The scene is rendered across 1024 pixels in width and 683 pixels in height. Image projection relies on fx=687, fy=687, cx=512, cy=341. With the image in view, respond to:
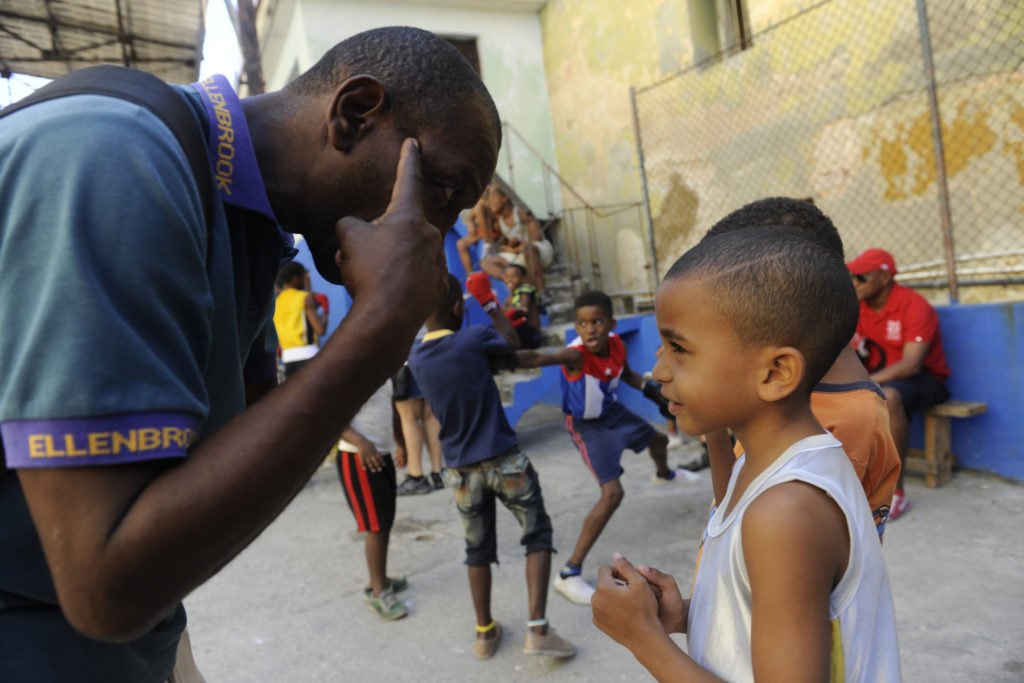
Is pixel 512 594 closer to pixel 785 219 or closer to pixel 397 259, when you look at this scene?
pixel 785 219

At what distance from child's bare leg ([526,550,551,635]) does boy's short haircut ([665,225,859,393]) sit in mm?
2209

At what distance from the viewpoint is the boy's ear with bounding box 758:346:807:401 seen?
113cm

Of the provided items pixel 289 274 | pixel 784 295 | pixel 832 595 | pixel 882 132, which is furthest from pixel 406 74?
pixel 882 132

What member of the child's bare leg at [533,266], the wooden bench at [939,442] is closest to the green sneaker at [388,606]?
the wooden bench at [939,442]

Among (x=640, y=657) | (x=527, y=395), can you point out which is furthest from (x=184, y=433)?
(x=527, y=395)

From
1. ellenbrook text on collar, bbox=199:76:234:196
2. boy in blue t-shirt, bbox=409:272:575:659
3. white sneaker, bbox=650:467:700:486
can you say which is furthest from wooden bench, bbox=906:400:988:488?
ellenbrook text on collar, bbox=199:76:234:196

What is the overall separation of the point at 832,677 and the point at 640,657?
0.98ft

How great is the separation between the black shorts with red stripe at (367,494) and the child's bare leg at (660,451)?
167cm

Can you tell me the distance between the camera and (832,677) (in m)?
1.07

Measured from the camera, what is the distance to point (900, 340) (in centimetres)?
455

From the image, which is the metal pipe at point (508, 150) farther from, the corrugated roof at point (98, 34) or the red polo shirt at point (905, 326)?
the red polo shirt at point (905, 326)

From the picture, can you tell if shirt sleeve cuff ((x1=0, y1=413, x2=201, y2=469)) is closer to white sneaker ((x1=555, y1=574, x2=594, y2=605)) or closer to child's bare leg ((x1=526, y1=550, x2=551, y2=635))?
child's bare leg ((x1=526, y1=550, x2=551, y2=635))

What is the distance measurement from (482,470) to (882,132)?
4.97 m

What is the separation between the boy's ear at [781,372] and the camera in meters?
1.13
